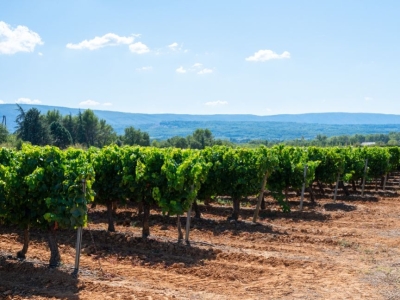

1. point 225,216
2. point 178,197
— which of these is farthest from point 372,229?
point 178,197

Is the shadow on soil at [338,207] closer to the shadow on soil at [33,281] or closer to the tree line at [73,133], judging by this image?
the shadow on soil at [33,281]

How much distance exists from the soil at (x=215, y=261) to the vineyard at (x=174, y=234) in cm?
3

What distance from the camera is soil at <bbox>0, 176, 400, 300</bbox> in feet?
Result: 29.0

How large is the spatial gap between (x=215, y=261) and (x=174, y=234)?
3312 mm

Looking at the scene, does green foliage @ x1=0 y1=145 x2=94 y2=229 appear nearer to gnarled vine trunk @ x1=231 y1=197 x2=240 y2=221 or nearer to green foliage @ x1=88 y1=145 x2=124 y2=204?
green foliage @ x1=88 y1=145 x2=124 y2=204

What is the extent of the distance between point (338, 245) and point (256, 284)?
194 inches

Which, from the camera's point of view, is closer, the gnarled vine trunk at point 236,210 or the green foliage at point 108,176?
the green foliage at point 108,176

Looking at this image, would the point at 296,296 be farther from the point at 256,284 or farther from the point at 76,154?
the point at 76,154

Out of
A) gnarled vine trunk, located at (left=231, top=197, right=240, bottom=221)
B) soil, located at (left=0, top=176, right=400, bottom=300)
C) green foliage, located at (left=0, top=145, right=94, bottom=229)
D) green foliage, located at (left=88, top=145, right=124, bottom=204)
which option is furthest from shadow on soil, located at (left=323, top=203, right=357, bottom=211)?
green foliage, located at (left=0, top=145, right=94, bottom=229)

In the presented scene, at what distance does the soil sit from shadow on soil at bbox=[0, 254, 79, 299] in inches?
0.8

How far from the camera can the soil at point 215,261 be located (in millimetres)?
8844

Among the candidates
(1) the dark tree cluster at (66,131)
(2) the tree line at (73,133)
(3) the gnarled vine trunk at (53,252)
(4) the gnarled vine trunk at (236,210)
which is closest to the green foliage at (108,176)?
(3) the gnarled vine trunk at (53,252)

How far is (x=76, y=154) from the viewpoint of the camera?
41.3ft

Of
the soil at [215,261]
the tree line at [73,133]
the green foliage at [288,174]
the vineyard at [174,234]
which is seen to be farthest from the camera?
the tree line at [73,133]
